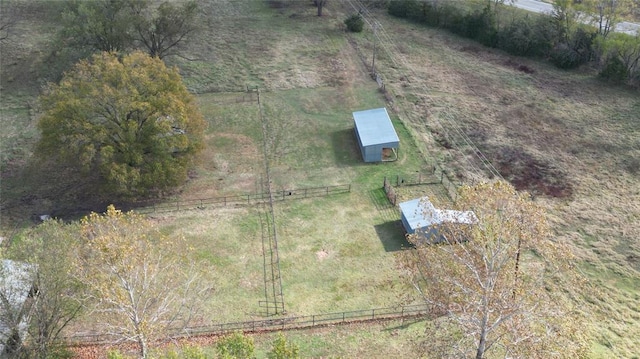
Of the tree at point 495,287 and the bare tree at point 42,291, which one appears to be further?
the bare tree at point 42,291

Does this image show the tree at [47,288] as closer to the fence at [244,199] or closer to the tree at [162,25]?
the fence at [244,199]

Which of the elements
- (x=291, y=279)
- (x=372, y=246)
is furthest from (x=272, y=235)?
(x=372, y=246)

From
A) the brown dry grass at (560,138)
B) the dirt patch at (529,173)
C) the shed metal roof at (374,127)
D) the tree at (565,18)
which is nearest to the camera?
the brown dry grass at (560,138)

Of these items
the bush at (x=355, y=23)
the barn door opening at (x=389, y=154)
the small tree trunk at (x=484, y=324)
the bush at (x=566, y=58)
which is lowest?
the barn door opening at (x=389, y=154)

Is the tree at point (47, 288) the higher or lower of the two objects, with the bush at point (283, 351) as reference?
lower

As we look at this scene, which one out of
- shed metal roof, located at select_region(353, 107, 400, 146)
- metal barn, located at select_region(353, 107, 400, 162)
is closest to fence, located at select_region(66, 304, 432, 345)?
metal barn, located at select_region(353, 107, 400, 162)

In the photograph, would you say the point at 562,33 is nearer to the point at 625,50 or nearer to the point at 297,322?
the point at 625,50

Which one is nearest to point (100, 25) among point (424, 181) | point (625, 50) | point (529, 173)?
point (424, 181)

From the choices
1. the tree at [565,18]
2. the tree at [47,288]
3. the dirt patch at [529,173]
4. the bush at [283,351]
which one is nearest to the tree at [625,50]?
the tree at [565,18]
